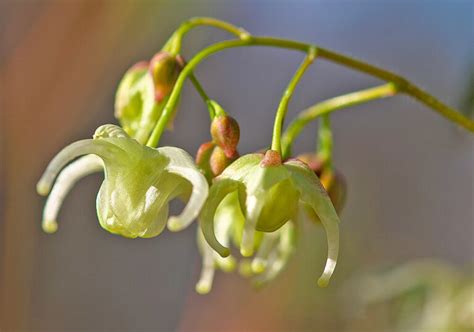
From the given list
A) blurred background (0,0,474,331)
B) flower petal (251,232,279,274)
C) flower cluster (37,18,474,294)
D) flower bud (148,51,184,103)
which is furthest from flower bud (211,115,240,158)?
blurred background (0,0,474,331)

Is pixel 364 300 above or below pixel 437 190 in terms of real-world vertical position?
below

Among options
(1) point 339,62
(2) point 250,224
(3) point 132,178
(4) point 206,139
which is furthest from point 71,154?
(4) point 206,139

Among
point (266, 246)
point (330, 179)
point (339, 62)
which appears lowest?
point (266, 246)

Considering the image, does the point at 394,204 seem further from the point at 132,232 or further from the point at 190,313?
the point at 132,232

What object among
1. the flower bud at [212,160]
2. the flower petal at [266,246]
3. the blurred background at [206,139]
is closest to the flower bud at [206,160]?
the flower bud at [212,160]

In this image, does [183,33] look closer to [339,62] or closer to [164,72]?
[164,72]

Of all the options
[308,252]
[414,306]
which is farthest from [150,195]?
[308,252]

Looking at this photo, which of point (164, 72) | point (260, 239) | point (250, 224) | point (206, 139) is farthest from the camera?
point (206, 139)

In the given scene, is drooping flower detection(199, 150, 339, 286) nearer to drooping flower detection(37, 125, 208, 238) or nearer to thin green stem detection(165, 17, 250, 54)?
drooping flower detection(37, 125, 208, 238)
